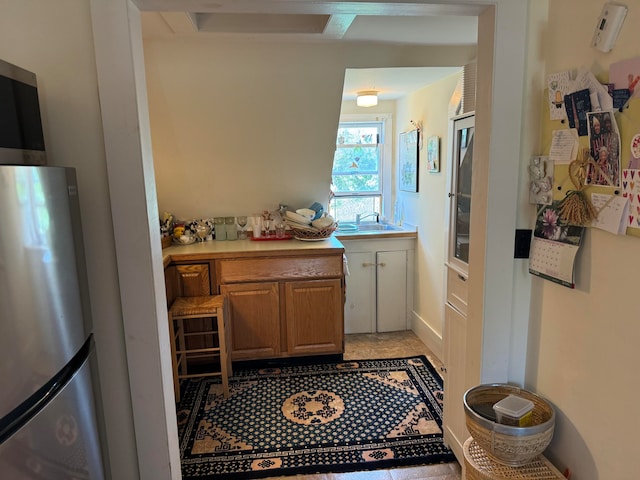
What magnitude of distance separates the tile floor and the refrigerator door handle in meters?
1.30

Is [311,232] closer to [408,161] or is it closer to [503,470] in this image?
[408,161]

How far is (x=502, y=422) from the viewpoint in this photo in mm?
1438

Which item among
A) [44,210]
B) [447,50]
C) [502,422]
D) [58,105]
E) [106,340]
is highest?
[447,50]

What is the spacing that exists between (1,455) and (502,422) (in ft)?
4.59

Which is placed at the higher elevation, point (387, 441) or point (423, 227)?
point (423, 227)

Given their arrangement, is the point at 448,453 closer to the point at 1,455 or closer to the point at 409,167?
the point at 1,455

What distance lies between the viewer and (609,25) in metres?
1.14

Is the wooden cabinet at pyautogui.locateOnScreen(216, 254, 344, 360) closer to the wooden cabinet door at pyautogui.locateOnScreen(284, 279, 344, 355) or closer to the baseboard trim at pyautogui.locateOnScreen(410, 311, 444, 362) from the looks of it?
the wooden cabinet door at pyautogui.locateOnScreen(284, 279, 344, 355)

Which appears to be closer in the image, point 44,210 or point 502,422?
point 44,210

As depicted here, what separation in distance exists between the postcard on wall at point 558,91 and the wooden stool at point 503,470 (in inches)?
45.9

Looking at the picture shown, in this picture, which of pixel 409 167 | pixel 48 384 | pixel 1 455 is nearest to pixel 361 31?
pixel 409 167

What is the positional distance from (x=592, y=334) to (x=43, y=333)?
151 centimetres

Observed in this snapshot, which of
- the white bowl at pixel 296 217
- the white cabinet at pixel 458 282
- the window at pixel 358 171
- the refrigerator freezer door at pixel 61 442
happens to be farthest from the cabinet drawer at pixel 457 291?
the window at pixel 358 171

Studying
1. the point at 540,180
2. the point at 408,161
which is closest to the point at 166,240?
the point at 408,161
